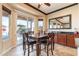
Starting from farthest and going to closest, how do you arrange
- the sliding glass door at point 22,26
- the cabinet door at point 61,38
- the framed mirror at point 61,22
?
the sliding glass door at point 22,26, the framed mirror at point 61,22, the cabinet door at point 61,38

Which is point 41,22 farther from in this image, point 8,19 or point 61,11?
point 8,19

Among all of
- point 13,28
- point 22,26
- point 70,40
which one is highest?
point 22,26

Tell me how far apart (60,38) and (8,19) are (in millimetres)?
3023

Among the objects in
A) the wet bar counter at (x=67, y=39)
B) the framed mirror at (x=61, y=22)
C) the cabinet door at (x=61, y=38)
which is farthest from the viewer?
the framed mirror at (x=61, y=22)

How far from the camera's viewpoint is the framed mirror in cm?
580

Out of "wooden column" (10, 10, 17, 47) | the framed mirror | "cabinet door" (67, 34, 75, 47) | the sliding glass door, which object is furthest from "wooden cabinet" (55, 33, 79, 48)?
"wooden column" (10, 10, 17, 47)

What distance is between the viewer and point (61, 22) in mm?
6512

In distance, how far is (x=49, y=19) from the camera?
24.9 feet

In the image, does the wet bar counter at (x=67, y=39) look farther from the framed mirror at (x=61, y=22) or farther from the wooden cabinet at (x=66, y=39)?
the framed mirror at (x=61, y=22)

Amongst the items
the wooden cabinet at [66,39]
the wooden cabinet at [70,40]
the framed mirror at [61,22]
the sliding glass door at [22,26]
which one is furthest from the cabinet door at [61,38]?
the sliding glass door at [22,26]

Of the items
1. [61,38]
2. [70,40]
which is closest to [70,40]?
[70,40]

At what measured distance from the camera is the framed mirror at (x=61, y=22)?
5.80 m

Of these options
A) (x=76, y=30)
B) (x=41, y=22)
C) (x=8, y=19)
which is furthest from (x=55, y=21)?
(x=8, y=19)

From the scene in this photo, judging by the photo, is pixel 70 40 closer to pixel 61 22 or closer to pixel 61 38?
pixel 61 38
